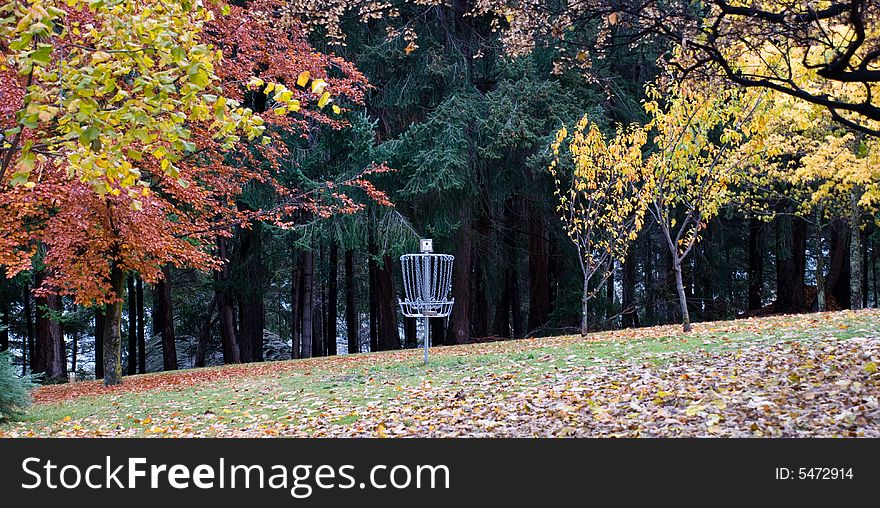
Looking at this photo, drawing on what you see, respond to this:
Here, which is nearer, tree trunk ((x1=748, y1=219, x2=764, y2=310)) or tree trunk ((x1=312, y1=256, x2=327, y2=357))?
tree trunk ((x1=748, y1=219, x2=764, y2=310))

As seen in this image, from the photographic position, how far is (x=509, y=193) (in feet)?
61.2

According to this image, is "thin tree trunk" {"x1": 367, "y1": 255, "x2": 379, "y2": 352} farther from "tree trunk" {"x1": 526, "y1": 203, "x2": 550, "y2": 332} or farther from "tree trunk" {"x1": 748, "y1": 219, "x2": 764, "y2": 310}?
"tree trunk" {"x1": 748, "y1": 219, "x2": 764, "y2": 310}

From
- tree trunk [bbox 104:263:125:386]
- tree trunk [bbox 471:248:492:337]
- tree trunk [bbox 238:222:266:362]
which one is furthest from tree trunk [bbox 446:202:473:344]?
tree trunk [bbox 104:263:125:386]

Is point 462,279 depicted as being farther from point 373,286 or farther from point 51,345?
point 51,345

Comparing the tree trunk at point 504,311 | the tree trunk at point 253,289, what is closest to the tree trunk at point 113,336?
the tree trunk at point 253,289

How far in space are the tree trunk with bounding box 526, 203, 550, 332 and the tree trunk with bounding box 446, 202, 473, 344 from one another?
246cm

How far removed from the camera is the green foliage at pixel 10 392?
26.6ft

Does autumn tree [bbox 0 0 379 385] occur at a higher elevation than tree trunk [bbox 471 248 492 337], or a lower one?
higher

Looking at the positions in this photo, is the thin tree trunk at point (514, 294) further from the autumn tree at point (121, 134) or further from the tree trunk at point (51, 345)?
the tree trunk at point (51, 345)

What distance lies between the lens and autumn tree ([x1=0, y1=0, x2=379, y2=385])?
15.4 feet

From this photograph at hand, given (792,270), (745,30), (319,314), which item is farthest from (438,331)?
(745,30)

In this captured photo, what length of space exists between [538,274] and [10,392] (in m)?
14.1

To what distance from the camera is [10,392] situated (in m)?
8.18
